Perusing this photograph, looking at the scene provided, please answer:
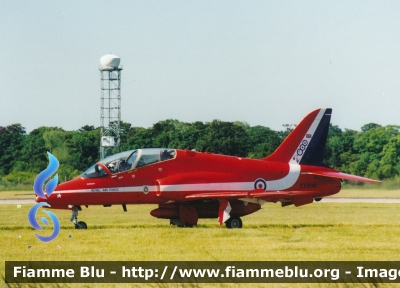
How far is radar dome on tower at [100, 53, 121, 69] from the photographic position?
74.8 meters

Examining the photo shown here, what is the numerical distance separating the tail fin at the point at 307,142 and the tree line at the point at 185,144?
24.4 meters

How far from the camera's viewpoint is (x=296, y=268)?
44.8 feet

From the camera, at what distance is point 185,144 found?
63219 mm

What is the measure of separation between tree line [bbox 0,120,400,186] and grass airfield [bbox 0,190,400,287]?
25813 millimetres

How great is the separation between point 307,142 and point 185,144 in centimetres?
3783

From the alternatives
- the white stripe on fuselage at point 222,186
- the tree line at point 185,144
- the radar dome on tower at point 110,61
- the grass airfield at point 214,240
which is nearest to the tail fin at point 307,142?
the white stripe on fuselage at point 222,186

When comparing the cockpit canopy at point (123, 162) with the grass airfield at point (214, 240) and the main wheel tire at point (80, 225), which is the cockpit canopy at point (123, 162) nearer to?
the main wheel tire at point (80, 225)

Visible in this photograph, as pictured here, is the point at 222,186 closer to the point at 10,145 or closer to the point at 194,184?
the point at 194,184

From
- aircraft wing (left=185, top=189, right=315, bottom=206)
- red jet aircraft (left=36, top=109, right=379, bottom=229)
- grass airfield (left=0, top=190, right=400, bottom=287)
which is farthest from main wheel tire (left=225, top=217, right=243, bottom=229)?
aircraft wing (left=185, top=189, right=315, bottom=206)

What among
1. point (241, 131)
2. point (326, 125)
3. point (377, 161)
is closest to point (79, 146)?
point (241, 131)

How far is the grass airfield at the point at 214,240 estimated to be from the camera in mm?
15812

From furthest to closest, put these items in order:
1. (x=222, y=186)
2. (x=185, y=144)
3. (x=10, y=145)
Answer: (x=10, y=145) < (x=185, y=144) < (x=222, y=186)

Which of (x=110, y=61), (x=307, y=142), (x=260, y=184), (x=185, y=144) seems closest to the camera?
(x=260, y=184)

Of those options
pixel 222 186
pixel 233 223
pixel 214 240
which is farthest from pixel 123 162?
pixel 214 240
